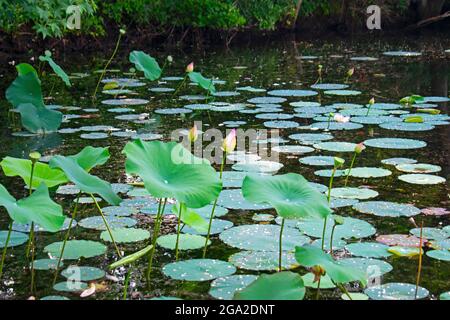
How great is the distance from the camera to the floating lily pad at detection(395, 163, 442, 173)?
2840 mm

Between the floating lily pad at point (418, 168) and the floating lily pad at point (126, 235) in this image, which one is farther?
the floating lily pad at point (418, 168)

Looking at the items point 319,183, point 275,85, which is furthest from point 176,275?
point 275,85

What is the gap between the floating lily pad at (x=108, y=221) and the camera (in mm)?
2209

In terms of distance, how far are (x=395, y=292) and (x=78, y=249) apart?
83cm

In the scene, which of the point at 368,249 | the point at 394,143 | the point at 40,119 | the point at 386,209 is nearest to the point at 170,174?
the point at 368,249

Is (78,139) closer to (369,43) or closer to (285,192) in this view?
(285,192)

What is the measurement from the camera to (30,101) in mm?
3385

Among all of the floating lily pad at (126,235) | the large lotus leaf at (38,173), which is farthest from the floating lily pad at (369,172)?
the large lotus leaf at (38,173)

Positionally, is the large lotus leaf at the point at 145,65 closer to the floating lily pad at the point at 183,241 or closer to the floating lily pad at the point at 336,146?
the floating lily pad at the point at 336,146

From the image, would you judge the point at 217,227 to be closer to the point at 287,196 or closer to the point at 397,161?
the point at 287,196

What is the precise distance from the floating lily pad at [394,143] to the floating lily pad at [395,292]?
1.52 m
